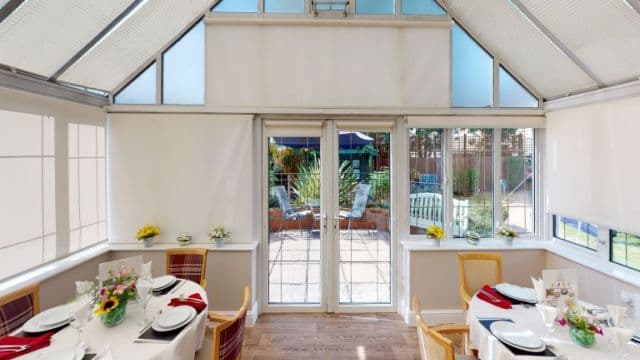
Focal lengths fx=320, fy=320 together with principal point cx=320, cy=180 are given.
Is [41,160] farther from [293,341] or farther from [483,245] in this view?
[483,245]

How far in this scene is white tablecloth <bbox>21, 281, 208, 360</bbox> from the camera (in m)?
1.71

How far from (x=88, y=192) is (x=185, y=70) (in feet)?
5.57

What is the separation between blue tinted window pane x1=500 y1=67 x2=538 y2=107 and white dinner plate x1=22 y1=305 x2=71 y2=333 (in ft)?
14.8

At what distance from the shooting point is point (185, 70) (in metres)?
3.72

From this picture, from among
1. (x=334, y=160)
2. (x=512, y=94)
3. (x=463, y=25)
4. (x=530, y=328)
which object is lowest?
(x=530, y=328)

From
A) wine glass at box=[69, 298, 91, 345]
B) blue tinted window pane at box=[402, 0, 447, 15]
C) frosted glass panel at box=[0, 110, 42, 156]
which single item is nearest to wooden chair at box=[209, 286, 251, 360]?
wine glass at box=[69, 298, 91, 345]

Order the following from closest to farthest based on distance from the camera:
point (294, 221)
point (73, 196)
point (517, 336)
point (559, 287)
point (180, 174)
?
point (517, 336) → point (559, 287) → point (73, 196) → point (180, 174) → point (294, 221)

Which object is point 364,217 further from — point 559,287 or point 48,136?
point 48,136

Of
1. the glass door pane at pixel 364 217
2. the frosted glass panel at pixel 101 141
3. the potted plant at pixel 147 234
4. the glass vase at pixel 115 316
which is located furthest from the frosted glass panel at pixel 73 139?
the glass door pane at pixel 364 217

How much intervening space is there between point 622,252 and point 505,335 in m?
2.07

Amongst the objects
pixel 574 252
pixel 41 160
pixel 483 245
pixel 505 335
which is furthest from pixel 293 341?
pixel 574 252

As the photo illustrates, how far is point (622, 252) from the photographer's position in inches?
118

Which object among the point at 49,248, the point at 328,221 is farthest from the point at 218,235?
the point at 49,248

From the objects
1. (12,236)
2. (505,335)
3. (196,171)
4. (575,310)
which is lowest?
(505,335)
